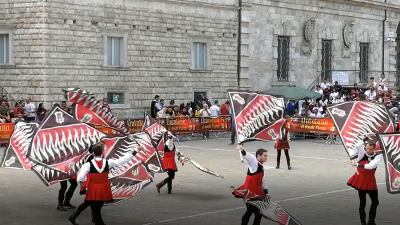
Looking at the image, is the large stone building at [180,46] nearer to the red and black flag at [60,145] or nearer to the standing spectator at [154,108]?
the standing spectator at [154,108]

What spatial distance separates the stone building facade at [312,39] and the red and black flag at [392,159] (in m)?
29.0

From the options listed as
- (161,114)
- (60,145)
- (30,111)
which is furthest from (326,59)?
(60,145)

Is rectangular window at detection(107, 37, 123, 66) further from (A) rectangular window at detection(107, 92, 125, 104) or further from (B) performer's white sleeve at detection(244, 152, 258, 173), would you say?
(B) performer's white sleeve at detection(244, 152, 258, 173)

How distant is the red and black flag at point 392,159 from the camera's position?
14.2 meters

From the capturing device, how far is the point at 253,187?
1312 centimetres

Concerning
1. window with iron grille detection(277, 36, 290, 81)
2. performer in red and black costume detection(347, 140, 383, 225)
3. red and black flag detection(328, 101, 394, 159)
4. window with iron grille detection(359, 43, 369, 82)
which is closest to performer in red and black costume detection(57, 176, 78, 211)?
red and black flag detection(328, 101, 394, 159)

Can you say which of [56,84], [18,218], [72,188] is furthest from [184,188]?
[56,84]

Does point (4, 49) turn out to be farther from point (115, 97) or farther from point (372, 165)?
point (372, 165)

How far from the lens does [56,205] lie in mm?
16484

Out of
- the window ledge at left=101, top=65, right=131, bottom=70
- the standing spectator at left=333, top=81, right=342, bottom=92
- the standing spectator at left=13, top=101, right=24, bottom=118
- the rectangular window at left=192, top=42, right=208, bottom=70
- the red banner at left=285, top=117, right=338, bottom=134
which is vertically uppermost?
the rectangular window at left=192, top=42, right=208, bottom=70

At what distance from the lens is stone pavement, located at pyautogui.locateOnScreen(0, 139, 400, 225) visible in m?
15.1

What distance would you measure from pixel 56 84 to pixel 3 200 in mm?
17410

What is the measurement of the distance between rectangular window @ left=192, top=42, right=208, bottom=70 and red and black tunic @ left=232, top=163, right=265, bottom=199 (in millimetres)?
27424

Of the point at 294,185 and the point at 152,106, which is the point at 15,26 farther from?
the point at 294,185
